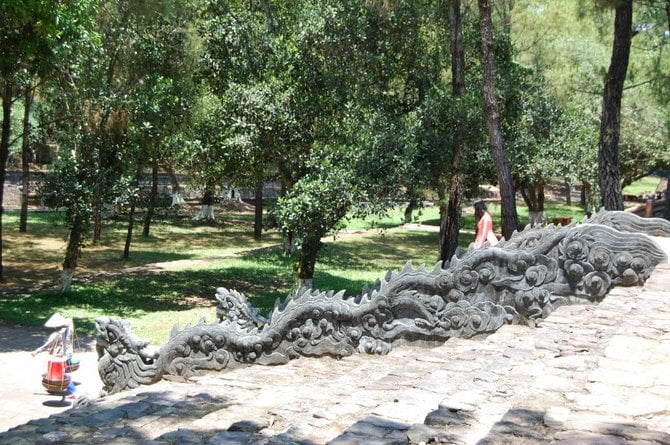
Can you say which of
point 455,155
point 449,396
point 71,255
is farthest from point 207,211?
point 449,396

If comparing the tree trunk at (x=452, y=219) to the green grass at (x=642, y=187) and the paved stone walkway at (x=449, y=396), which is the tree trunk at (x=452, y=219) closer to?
the paved stone walkway at (x=449, y=396)

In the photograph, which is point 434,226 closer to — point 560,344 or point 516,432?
point 560,344

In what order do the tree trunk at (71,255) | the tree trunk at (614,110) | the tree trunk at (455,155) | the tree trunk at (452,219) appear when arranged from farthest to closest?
the tree trunk at (452,219), the tree trunk at (71,255), the tree trunk at (455,155), the tree trunk at (614,110)

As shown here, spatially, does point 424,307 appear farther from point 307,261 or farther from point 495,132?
point 307,261

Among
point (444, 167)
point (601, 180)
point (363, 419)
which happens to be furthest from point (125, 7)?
point (363, 419)

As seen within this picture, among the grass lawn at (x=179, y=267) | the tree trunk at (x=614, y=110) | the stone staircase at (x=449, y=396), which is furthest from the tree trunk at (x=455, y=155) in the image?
the stone staircase at (x=449, y=396)

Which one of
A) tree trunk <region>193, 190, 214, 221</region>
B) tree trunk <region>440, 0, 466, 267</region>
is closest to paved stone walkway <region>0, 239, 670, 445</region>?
Answer: tree trunk <region>440, 0, 466, 267</region>

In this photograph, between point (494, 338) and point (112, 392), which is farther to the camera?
point (112, 392)

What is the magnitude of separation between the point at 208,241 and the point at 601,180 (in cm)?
1783

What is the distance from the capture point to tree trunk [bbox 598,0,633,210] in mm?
15070

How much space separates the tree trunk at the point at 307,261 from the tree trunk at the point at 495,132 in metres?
4.20

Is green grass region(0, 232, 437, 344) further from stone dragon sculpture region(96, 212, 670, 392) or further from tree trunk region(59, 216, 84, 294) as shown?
stone dragon sculpture region(96, 212, 670, 392)

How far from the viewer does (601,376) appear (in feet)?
15.9

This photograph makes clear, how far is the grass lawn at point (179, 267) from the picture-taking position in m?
16.4
